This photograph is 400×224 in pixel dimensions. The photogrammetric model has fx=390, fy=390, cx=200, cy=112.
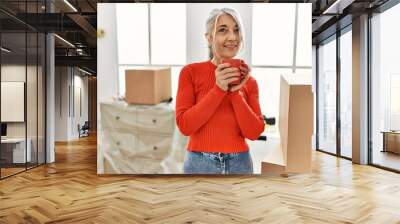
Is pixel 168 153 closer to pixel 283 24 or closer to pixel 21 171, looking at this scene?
pixel 283 24

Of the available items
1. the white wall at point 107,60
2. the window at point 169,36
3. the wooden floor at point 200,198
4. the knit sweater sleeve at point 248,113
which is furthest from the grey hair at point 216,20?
the wooden floor at point 200,198

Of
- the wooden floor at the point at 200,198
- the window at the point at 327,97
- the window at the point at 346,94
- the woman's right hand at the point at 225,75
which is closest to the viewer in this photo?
the woman's right hand at the point at 225,75

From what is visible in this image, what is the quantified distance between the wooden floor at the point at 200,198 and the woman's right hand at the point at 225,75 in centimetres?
161

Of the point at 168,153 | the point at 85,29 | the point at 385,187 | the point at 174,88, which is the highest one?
the point at 85,29

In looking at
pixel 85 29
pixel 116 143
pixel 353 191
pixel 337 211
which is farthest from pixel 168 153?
pixel 85 29

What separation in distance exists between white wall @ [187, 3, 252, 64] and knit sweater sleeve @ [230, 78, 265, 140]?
585 mm

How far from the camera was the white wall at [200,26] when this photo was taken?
333 centimetres

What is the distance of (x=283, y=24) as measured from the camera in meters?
3.31

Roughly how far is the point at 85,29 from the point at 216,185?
4.90 metres

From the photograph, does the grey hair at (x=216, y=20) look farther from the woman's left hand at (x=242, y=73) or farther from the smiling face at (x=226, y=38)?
the woman's left hand at (x=242, y=73)

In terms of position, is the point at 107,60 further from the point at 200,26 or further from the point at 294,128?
the point at 294,128

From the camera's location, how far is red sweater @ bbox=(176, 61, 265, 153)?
259 centimetres

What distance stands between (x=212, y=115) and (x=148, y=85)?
107 centimetres

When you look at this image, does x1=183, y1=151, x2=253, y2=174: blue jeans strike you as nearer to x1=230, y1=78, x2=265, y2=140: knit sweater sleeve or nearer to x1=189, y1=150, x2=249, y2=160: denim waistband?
x1=189, y1=150, x2=249, y2=160: denim waistband
